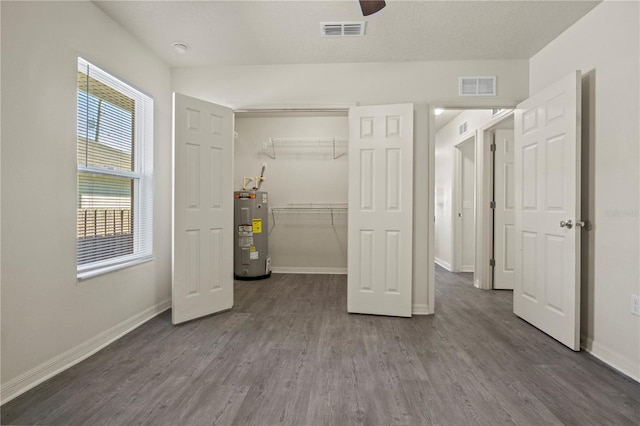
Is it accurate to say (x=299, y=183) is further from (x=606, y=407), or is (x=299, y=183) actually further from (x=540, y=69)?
(x=606, y=407)

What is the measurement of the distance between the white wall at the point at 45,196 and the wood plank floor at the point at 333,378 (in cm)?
23

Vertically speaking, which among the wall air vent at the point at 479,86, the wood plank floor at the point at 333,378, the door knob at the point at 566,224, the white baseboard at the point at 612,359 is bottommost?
the wood plank floor at the point at 333,378

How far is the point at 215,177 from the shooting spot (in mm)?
3035

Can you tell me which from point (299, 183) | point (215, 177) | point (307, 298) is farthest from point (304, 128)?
point (307, 298)

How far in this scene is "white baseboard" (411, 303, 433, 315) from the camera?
3.09 meters

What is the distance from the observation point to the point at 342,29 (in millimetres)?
2574

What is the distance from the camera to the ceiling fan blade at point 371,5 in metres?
1.76

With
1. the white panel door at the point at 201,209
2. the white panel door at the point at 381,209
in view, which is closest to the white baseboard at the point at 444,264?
the white panel door at the point at 381,209

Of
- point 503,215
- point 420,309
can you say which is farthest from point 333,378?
point 503,215

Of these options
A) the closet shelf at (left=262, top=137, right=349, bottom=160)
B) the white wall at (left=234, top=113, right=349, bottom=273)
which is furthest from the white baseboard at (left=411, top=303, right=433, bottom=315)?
the closet shelf at (left=262, top=137, right=349, bottom=160)

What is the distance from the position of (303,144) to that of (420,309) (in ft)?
10.6

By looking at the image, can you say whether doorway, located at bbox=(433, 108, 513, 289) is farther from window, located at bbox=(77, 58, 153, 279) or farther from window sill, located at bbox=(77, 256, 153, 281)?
window sill, located at bbox=(77, 256, 153, 281)

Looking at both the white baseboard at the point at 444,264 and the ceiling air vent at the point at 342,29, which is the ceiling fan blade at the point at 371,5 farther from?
the white baseboard at the point at 444,264

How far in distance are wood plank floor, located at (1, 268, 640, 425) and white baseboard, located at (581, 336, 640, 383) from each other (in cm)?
7
